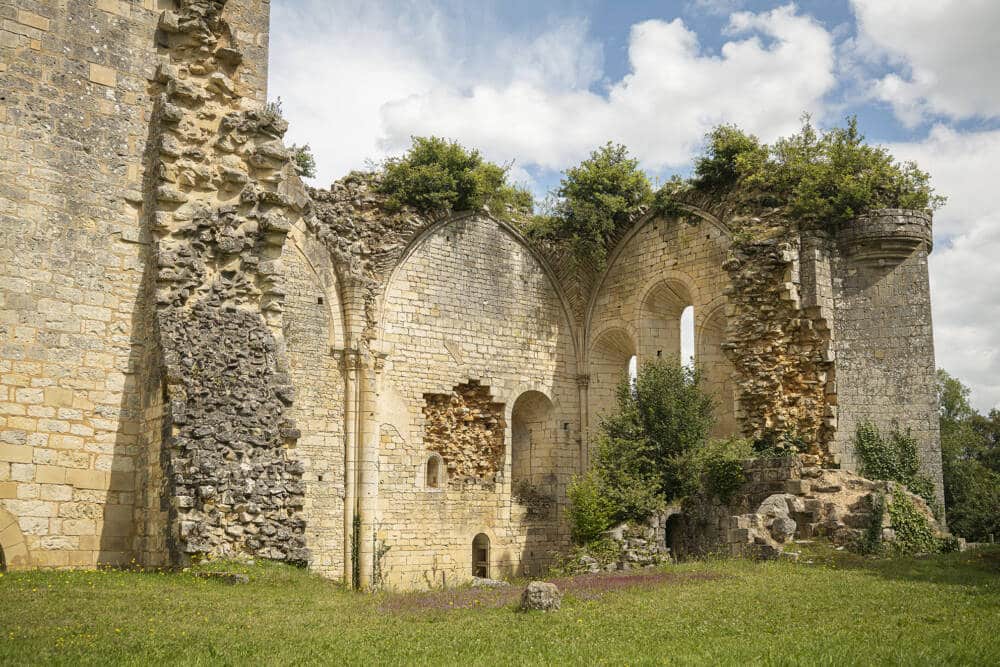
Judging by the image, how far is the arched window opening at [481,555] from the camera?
1817 cm

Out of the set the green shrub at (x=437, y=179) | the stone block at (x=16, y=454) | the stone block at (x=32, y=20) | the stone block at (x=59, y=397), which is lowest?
the stone block at (x=16, y=454)

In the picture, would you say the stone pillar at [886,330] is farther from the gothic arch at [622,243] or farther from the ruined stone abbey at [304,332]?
the gothic arch at [622,243]

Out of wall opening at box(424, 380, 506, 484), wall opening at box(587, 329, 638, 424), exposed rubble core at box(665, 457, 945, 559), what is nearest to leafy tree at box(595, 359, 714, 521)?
exposed rubble core at box(665, 457, 945, 559)

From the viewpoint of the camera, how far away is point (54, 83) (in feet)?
31.9

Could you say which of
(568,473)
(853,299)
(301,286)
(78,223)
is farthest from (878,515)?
(78,223)

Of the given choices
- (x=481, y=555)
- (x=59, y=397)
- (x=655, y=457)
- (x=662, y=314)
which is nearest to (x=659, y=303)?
(x=662, y=314)

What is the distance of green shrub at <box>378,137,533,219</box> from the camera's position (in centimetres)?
1800

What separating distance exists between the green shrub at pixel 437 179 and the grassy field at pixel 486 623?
948 centimetres

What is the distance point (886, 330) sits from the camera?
16.2m

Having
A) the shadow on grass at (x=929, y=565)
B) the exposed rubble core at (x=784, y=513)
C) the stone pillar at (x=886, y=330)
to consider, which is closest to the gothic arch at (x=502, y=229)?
the exposed rubble core at (x=784, y=513)

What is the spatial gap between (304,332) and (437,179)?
407 cm

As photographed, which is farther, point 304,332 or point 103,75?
point 304,332

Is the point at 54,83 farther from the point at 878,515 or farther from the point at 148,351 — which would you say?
the point at 878,515

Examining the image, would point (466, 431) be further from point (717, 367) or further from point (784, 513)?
point (784, 513)
